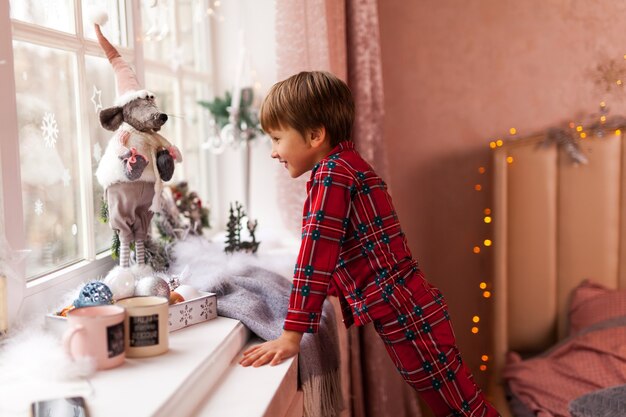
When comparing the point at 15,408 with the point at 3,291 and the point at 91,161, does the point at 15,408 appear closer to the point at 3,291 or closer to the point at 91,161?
the point at 3,291

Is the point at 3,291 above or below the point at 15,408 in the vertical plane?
above

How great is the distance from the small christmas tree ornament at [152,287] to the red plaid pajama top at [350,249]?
22 centimetres

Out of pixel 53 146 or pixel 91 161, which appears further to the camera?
pixel 91 161

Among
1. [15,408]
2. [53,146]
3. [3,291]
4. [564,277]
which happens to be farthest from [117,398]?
[564,277]

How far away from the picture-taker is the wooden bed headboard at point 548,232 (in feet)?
6.95

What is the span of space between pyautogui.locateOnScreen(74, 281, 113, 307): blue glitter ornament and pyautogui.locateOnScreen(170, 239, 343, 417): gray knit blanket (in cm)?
25

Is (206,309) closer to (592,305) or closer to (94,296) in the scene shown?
(94,296)

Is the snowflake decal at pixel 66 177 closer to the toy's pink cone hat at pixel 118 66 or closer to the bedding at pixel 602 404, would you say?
the toy's pink cone hat at pixel 118 66

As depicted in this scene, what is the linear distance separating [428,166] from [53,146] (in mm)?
1540

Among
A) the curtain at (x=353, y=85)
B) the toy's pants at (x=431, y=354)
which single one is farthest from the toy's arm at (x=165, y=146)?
the curtain at (x=353, y=85)

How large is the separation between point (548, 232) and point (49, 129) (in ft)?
5.15

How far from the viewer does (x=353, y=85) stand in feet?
6.79

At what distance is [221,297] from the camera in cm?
133

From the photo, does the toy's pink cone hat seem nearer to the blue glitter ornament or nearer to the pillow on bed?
the blue glitter ornament
